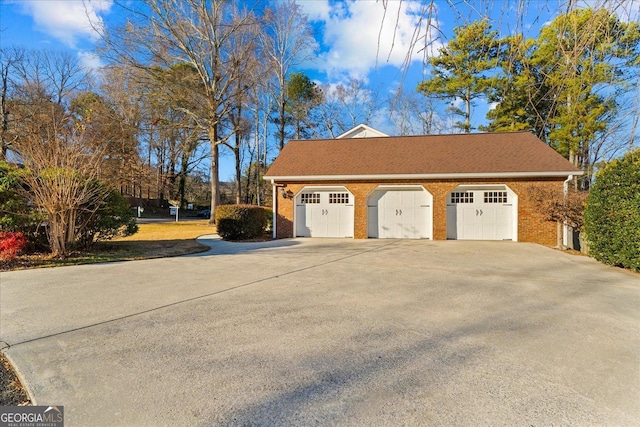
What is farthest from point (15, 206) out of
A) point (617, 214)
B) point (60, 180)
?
point (617, 214)

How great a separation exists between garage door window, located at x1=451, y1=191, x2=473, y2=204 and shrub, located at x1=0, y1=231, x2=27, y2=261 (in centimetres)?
1446

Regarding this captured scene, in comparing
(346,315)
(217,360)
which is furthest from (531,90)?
(217,360)

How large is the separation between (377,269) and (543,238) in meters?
9.08

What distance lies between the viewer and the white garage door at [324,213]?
13.7 meters

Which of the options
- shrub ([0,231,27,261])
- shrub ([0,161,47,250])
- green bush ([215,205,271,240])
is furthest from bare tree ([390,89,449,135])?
shrub ([0,231,27,261])

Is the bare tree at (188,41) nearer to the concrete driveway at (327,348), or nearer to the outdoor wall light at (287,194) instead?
the outdoor wall light at (287,194)

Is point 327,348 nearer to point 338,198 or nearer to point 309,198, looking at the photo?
point 338,198

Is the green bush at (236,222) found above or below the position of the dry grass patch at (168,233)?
above

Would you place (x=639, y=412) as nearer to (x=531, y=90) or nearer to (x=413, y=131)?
(x=531, y=90)

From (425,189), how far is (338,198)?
12.5 feet

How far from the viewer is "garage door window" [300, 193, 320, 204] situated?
14.0 metres

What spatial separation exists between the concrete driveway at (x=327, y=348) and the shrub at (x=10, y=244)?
1.74 metres

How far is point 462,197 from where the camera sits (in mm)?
12875

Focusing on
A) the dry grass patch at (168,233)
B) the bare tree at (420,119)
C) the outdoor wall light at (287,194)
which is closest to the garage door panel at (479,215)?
the outdoor wall light at (287,194)
